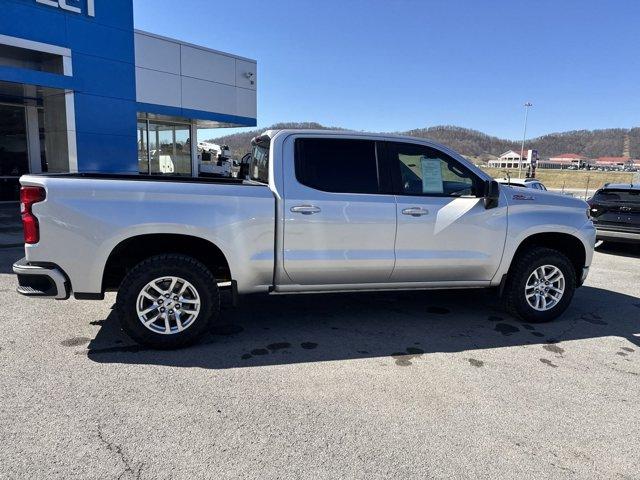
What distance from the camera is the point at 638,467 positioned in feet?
9.17

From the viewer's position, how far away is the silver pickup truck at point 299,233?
3.98 metres

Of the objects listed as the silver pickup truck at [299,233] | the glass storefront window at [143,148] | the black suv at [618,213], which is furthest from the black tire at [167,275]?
the glass storefront window at [143,148]

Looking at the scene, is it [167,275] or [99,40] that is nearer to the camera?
[167,275]

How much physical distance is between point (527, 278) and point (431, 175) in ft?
5.15

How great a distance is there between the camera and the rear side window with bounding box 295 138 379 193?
180 inches

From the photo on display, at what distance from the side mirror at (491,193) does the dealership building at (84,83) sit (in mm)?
11947

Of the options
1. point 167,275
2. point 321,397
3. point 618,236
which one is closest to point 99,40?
point 167,275

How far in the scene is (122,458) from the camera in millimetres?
2705

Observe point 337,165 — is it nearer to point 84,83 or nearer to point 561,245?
point 561,245

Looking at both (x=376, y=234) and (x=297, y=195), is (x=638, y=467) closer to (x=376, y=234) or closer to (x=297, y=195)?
(x=376, y=234)

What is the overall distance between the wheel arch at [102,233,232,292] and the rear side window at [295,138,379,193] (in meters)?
1.09

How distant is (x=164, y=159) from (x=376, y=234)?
20.2m

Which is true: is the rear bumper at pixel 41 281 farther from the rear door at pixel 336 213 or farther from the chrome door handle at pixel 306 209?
the chrome door handle at pixel 306 209

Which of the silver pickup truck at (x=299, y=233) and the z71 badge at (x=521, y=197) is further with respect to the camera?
the z71 badge at (x=521, y=197)
